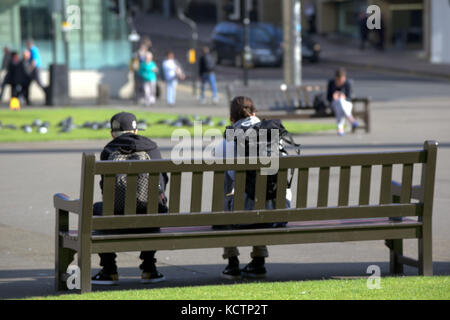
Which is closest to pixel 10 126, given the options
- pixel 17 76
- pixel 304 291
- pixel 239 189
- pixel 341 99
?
pixel 341 99

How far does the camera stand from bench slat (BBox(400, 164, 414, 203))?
763cm

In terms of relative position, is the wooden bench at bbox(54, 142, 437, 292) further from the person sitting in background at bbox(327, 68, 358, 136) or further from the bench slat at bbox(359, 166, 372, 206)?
the person sitting in background at bbox(327, 68, 358, 136)

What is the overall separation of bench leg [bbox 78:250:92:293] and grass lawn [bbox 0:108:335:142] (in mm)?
12429

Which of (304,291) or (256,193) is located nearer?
(304,291)

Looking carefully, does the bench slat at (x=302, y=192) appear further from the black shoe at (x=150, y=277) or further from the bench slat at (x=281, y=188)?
the black shoe at (x=150, y=277)

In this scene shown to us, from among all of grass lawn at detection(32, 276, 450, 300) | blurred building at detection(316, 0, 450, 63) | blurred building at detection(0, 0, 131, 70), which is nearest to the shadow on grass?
grass lawn at detection(32, 276, 450, 300)

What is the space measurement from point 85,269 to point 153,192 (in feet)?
2.25

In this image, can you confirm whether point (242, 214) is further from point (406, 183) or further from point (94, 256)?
point (94, 256)

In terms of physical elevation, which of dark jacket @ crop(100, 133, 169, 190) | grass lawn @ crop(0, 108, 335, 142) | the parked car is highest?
the parked car

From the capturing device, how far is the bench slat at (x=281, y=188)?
7.49 meters

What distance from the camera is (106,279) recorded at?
25.0 ft
